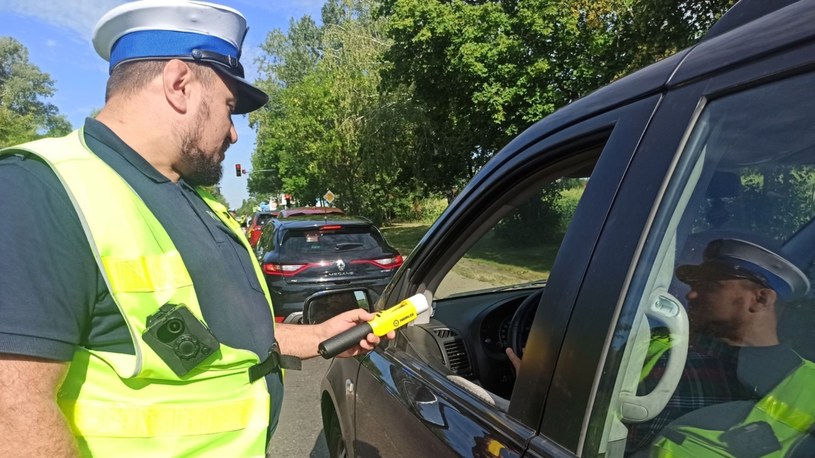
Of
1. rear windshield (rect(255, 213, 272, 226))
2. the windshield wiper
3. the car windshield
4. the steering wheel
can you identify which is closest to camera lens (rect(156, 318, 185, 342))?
the steering wheel

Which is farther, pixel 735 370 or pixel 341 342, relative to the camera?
pixel 341 342

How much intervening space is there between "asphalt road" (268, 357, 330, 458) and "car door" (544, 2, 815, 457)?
10.9 ft

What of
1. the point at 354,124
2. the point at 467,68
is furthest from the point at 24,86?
the point at 467,68

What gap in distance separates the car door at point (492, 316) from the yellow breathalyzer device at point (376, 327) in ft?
0.72

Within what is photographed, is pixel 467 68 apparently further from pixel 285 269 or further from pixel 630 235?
pixel 630 235

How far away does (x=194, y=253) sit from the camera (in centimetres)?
129

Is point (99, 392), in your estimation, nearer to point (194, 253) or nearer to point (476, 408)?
point (194, 253)

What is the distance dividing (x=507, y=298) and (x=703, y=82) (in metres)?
1.74

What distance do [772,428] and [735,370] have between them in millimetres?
106

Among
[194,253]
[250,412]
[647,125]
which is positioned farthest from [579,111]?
[250,412]

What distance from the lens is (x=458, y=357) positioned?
227 centimetres

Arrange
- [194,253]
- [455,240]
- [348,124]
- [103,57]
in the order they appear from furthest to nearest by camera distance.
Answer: [348,124]
[455,240]
[103,57]
[194,253]

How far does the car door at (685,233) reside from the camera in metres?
0.93

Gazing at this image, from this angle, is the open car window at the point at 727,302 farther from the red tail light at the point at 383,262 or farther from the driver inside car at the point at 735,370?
the red tail light at the point at 383,262
